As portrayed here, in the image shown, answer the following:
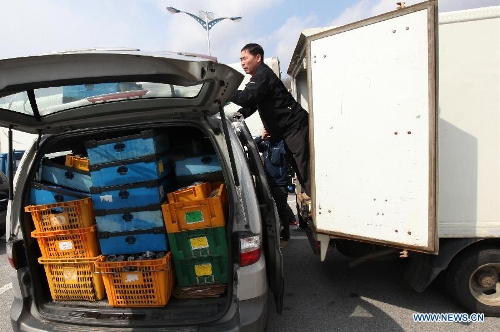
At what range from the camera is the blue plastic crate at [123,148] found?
267cm

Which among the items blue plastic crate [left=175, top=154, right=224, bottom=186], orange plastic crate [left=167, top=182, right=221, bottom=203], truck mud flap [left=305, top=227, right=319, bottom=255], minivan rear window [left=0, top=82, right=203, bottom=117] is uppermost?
minivan rear window [left=0, top=82, right=203, bottom=117]

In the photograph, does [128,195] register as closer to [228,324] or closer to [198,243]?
[198,243]

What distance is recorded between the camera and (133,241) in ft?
8.90

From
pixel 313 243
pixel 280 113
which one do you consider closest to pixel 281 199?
pixel 313 243

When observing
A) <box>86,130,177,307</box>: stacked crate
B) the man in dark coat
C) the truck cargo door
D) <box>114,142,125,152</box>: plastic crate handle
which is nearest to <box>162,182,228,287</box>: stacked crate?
<box>86,130,177,307</box>: stacked crate

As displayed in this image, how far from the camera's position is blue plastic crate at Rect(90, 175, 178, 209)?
2.65 m

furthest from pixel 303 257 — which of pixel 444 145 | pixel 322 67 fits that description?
pixel 322 67

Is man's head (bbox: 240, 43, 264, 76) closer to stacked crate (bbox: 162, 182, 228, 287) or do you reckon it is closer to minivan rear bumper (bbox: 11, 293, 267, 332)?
stacked crate (bbox: 162, 182, 228, 287)

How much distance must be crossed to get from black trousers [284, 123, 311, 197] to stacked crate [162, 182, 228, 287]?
108 centimetres

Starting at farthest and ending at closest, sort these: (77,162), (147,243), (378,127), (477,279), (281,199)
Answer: (281,199) → (77,162) → (477,279) → (147,243) → (378,127)

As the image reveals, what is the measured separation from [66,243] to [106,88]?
1.34 metres

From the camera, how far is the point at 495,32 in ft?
8.29

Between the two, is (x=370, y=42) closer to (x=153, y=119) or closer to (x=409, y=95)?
(x=409, y=95)

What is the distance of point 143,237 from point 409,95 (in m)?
2.32
